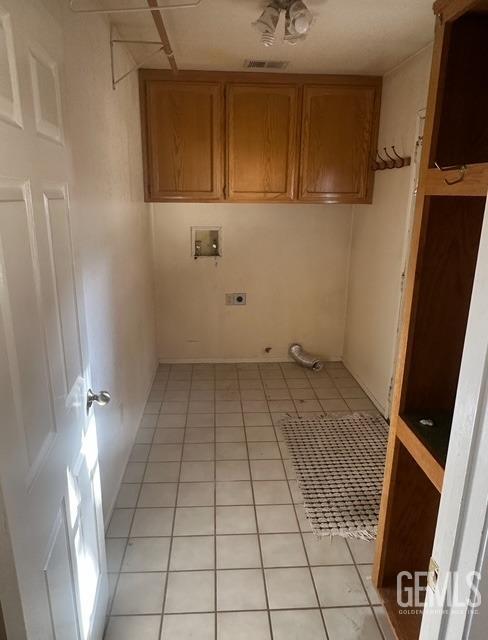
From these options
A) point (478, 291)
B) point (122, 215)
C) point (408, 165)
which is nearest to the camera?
point (478, 291)

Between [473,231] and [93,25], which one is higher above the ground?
[93,25]

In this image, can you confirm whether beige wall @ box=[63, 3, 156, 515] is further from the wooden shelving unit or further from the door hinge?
the door hinge

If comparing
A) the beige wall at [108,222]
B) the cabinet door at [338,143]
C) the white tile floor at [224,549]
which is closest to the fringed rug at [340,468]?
the white tile floor at [224,549]

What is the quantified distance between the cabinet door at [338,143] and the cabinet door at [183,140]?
0.65 m

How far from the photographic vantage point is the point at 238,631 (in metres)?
1.56

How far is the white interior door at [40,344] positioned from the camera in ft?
2.66

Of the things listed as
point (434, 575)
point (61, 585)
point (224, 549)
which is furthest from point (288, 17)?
point (224, 549)

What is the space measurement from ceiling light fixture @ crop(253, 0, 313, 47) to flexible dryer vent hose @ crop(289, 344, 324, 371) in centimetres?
252

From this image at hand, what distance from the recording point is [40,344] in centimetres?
97

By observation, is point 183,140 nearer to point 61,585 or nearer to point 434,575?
point 61,585

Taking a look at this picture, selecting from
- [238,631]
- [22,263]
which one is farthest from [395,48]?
[238,631]

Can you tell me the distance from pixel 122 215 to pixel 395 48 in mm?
→ 1863

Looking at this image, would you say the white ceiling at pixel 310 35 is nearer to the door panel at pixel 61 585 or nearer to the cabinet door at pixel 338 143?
the cabinet door at pixel 338 143

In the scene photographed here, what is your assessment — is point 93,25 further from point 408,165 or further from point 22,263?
point 408,165
